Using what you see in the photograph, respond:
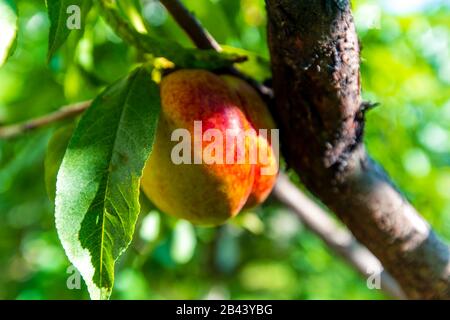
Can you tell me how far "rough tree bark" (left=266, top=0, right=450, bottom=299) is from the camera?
0.88 meters

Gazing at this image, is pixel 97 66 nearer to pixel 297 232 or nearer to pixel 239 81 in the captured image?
pixel 239 81

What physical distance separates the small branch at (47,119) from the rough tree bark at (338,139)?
399 mm

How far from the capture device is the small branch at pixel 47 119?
4.25 ft

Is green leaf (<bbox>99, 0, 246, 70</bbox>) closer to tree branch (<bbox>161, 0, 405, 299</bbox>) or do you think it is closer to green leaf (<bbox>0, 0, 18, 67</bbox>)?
green leaf (<bbox>0, 0, 18, 67</bbox>)

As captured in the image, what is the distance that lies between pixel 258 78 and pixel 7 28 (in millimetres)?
464

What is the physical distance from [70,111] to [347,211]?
55 cm

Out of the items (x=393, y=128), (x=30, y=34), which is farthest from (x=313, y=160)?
(x=30, y=34)

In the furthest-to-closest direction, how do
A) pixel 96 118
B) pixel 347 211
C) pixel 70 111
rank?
pixel 70 111 → pixel 347 211 → pixel 96 118

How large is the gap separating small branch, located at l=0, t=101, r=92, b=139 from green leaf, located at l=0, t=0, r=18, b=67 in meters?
0.36

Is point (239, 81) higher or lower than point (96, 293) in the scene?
higher

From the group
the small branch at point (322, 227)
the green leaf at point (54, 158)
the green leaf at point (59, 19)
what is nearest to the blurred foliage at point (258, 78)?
the small branch at point (322, 227)

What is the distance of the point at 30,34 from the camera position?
2227mm

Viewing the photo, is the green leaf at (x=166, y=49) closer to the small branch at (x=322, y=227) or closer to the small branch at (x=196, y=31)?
the small branch at (x=196, y=31)

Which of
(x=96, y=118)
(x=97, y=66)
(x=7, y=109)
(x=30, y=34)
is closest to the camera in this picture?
(x=96, y=118)
